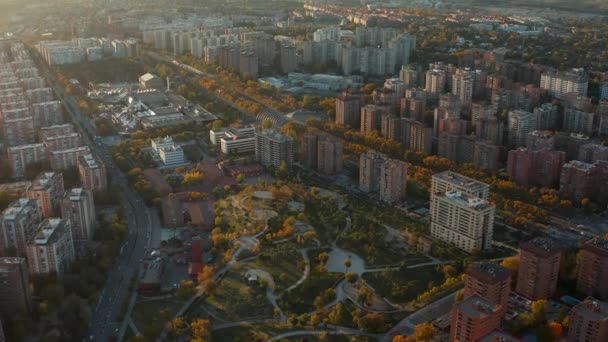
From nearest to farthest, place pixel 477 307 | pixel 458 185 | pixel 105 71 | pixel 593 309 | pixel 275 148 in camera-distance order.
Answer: pixel 477 307, pixel 593 309, pixel 458 185, pixel 275 148, pixel 105 71

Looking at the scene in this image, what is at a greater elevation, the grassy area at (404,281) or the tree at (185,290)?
the tree at (185,290)

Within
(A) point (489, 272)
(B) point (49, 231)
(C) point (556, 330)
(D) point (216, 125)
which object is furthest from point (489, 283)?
(D) point (216, 125)

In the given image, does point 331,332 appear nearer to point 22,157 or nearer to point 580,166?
point 580,166

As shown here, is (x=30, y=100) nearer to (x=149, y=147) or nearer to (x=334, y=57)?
(x=149, y=147)

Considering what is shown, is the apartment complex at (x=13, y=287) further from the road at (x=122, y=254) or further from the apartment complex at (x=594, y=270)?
the apartment complex at (x=594, y=270)

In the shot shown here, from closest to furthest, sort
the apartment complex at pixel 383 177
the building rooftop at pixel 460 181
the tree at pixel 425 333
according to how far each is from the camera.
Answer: the tree at pixel 425 333 → the building rooftop at pixel 460 181 → the apartment complex at pixel 383 177

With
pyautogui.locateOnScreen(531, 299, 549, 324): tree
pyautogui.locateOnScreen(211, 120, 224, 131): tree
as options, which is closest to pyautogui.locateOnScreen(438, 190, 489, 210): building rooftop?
pyautogui.locateOnScreen(531, 299, 549, 324): tree

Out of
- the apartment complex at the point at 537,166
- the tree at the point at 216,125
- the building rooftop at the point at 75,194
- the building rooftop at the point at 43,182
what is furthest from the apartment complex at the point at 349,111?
the building rooftop at the point at 75,194
